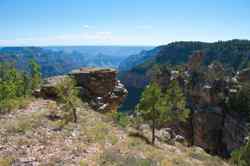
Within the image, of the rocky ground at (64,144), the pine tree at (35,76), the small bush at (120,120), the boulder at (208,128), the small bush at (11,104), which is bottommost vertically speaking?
the boulder at (208,128)

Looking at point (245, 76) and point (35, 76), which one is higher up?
point (35, 76)

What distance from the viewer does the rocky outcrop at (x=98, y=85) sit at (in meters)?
47.9

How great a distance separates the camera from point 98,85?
48500mm

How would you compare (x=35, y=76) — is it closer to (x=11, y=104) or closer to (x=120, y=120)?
(x=11, y=104)

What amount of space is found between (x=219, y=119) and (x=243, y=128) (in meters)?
10.8

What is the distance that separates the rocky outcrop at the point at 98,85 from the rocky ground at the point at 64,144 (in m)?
11.4

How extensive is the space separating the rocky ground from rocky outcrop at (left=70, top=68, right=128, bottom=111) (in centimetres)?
1140

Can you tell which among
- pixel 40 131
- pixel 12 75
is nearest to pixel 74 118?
pixel 40 131

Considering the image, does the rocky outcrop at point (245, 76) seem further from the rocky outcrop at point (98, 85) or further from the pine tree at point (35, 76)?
the pine tree at point (35, 76)

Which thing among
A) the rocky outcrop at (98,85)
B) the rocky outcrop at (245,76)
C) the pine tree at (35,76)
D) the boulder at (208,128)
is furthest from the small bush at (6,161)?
the rocky outcrop at (245,76)

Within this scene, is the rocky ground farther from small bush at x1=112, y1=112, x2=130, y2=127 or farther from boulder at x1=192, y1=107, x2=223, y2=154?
boulder at x1=192, y1=107, x2=223, y2=154

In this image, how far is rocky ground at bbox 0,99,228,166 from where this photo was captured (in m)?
22.6

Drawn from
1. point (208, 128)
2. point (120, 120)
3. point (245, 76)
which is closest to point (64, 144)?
point (120, 120)

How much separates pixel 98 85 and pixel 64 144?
2319cm
